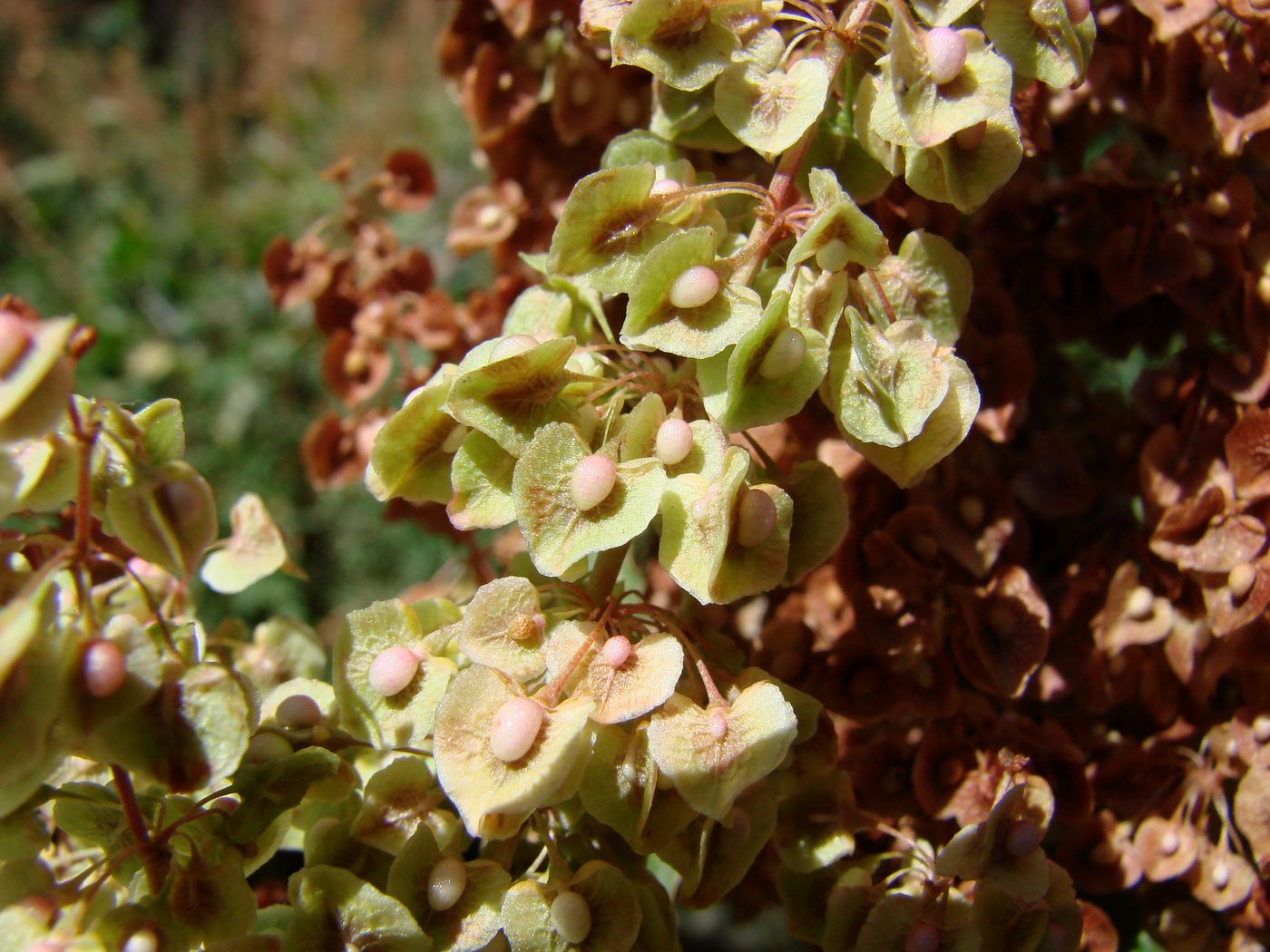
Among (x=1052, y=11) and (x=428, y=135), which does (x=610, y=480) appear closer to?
Result: (x=1052, y=11)

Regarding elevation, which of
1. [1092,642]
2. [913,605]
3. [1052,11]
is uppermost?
[1052,11]

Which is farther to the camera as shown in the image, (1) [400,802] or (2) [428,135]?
(2) [428,135]

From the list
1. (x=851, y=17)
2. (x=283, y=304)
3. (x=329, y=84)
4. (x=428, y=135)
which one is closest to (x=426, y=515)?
(x=283, y=304)

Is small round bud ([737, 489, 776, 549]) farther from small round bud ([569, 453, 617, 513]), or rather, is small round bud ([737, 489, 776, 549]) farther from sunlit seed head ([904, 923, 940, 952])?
sunlit seed head ([904, 923, 940, 952])

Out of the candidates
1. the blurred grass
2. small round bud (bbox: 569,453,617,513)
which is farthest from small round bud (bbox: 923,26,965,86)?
the blurred grass

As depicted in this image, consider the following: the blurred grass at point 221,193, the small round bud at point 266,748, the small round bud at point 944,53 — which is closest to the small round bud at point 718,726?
the small round bud at point 266,748

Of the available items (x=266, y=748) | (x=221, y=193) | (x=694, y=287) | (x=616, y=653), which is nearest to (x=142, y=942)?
(x=266, y=748)
